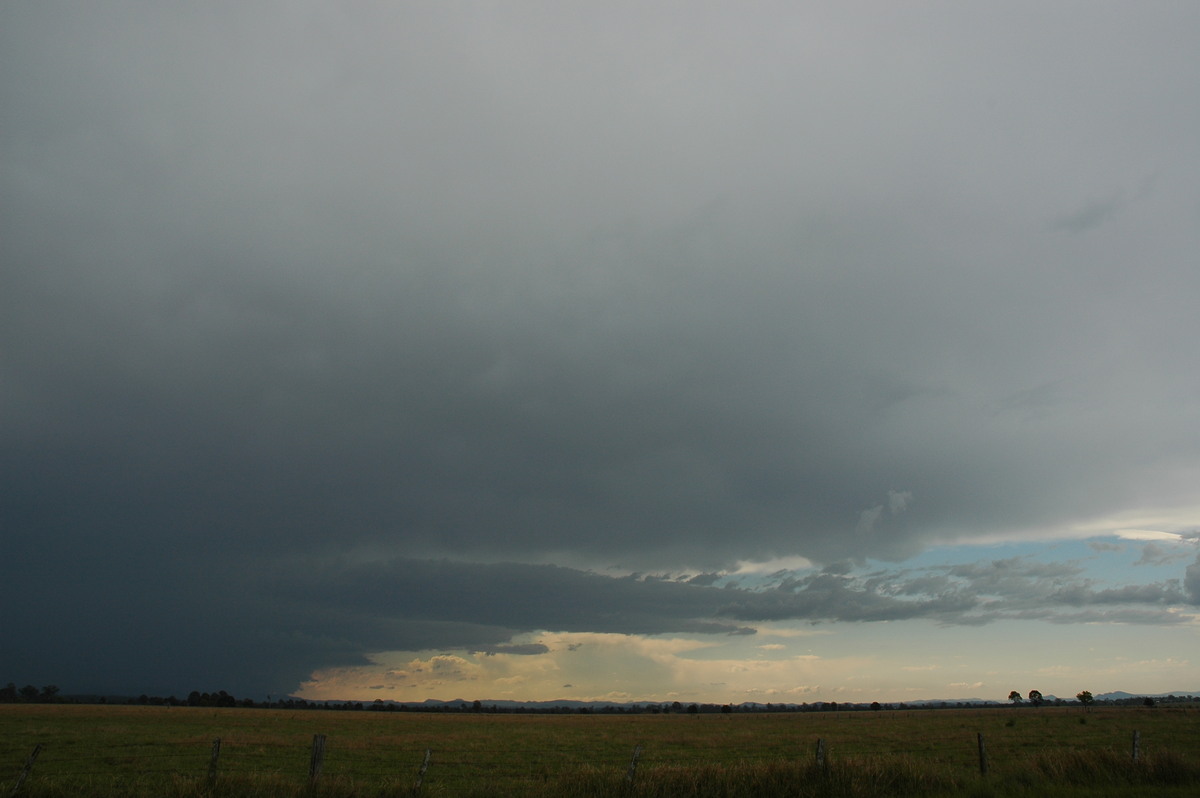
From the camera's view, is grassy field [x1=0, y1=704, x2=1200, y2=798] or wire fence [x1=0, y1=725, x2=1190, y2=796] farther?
wire fence [x1=0, y1=725, x2=1190, y2=796]

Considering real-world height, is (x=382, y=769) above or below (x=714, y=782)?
Answer: below

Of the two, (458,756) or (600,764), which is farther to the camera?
(458,756)

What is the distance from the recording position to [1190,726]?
191 ft

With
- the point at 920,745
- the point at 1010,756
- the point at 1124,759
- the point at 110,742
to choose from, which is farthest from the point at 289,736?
the point at 1124,759

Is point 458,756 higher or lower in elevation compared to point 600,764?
lower

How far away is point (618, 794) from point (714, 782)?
8.70ft

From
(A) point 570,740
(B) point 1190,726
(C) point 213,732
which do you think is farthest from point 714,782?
(B) point 1190,726

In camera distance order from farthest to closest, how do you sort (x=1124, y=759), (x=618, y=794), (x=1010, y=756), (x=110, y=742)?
1. (x=110, y=742)
2. (x=1010, y=756)
3. (x=1124, y=759)
4. (x=618, y=794)

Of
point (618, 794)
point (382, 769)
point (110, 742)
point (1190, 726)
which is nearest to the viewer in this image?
point (618, 794)

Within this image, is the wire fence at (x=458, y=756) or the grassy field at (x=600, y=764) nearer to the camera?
the grassy field at (x=600, y=764)

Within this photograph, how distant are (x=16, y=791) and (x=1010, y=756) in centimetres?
4357

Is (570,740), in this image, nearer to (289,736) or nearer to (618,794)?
(289,736)

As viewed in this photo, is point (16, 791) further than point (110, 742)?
No

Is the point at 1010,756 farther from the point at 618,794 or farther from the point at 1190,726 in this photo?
the point at 1190,726
